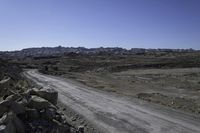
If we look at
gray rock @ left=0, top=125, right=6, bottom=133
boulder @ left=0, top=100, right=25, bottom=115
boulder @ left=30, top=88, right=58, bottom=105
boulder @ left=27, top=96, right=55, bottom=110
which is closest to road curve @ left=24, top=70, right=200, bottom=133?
boulder @ left=30, top=88, right=58, bottom=105

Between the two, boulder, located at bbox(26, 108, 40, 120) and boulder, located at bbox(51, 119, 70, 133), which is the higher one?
boulder, located at bbox(26, 108, 40, 120)

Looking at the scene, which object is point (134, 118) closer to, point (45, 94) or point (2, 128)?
point (45, 94)

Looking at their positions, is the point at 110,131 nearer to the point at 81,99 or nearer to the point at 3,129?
the point at 3,129

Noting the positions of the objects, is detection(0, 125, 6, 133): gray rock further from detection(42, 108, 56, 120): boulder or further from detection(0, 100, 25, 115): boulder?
detection(42, 108, 56, 120): boulder

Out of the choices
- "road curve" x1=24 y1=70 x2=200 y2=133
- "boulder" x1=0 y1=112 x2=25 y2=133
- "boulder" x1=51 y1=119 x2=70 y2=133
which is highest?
"boulder" x1=0 y1=112 x2=25 y2=133

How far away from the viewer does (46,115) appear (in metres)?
12.2

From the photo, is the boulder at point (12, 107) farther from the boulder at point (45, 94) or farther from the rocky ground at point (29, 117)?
the boulder at point (45, 94)

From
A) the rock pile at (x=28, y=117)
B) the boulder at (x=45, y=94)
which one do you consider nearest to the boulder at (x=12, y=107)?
the rock pile at (x=28, y=117)

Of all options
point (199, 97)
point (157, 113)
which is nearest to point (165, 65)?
point (199, 97)

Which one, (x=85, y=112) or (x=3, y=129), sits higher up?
(x=3, y=129)

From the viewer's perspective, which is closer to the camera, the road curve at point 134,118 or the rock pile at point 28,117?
the rock pile at point 28,117

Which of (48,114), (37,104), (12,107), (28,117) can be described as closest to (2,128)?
(12,107)

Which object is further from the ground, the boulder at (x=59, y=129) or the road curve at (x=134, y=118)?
the boulder at (x=59, y=129)

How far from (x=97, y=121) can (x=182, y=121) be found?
13.8ft
